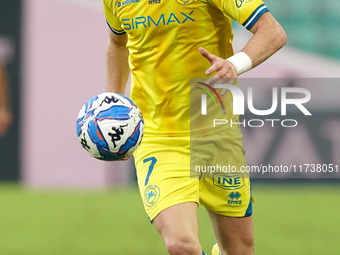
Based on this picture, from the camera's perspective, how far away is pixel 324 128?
10.6 meters

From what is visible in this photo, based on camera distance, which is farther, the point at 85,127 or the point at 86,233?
the point at 86,233

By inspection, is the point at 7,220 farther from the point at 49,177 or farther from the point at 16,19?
the point at 16,19

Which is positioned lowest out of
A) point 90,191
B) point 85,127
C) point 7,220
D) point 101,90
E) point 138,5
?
point 90,191

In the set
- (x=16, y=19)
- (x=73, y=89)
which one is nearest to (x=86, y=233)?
(x=73, y=89)

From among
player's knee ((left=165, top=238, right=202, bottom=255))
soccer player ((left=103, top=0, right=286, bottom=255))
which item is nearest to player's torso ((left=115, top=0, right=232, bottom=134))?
soccer player ((left=103, top=0, right=286, bottom=255))

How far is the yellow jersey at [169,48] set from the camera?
360 cm

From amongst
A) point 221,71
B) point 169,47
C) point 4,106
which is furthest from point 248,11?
point 4,106

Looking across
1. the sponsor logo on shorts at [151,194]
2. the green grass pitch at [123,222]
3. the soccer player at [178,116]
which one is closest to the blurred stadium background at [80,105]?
the green grass pitch at [123,222]

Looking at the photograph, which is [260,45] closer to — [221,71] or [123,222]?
[221,71]

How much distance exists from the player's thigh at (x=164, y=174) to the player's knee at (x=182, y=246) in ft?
0.92

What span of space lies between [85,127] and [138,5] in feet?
3.07

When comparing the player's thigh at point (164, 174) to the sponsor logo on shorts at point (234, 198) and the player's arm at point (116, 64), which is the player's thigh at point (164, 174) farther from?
the player's arm at point (116, 64)

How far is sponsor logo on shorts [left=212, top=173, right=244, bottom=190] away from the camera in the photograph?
12.2 ft

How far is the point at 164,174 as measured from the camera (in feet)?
11.8
